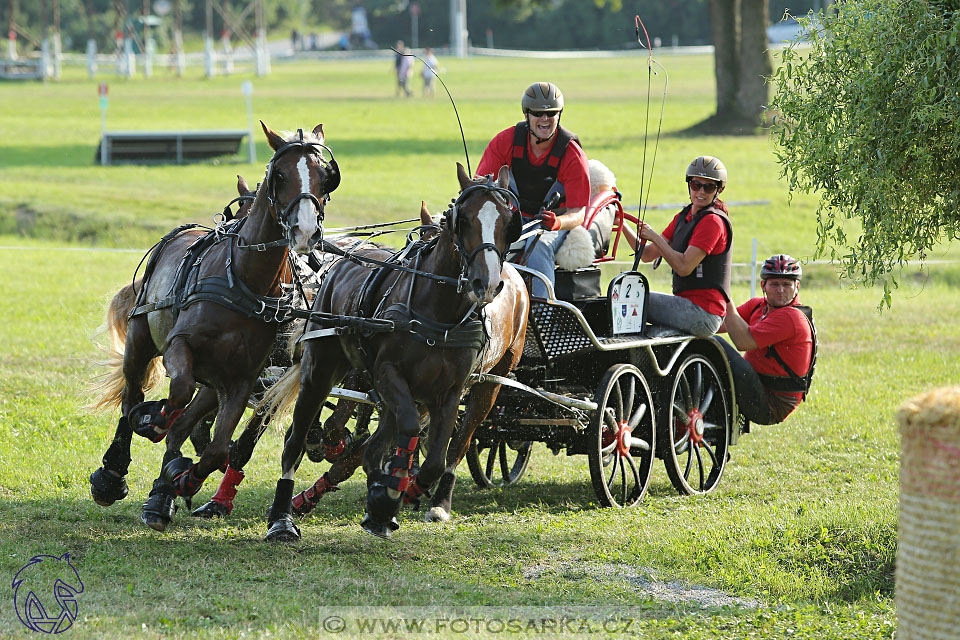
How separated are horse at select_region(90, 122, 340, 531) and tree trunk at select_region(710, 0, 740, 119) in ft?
80.2

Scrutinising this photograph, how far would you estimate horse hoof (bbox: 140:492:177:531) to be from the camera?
690 cm

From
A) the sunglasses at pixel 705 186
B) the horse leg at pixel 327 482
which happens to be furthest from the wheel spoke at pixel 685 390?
the horse leg at pixel 327 482

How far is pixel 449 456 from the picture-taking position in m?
7.52

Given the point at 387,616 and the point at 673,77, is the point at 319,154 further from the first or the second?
the point at 673,77

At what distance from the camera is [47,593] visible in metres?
5.80

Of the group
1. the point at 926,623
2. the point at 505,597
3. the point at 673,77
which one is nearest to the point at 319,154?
the point at 505,597

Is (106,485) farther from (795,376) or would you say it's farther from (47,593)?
(795,376)

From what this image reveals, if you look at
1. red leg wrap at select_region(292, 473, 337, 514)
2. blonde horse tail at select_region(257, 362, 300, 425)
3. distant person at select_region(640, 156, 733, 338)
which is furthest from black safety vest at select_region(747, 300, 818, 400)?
blonde horse tail at select_region(257, 362, 300, 425)

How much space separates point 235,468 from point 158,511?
0.76 meters

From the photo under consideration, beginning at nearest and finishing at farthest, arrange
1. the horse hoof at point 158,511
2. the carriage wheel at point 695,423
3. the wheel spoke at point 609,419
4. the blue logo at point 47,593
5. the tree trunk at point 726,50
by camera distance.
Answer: the blue logo at point 47,593 → the horse hoof at point 158,511 → the wheel spoke at point 609,419 → the carriage wheel at point 695,423 → the tree trunk at point 726,50

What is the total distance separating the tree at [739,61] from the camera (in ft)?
95.4

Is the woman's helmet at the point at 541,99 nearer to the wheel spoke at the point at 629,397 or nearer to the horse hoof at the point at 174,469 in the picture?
the wheel spoke at the point at 629,397

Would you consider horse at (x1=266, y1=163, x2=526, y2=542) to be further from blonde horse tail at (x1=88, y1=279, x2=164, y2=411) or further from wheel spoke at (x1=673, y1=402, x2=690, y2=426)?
wheel spoke at (x1=673, y1=402, x2=690, y2=426)

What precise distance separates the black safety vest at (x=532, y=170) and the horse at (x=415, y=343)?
4.81ft
